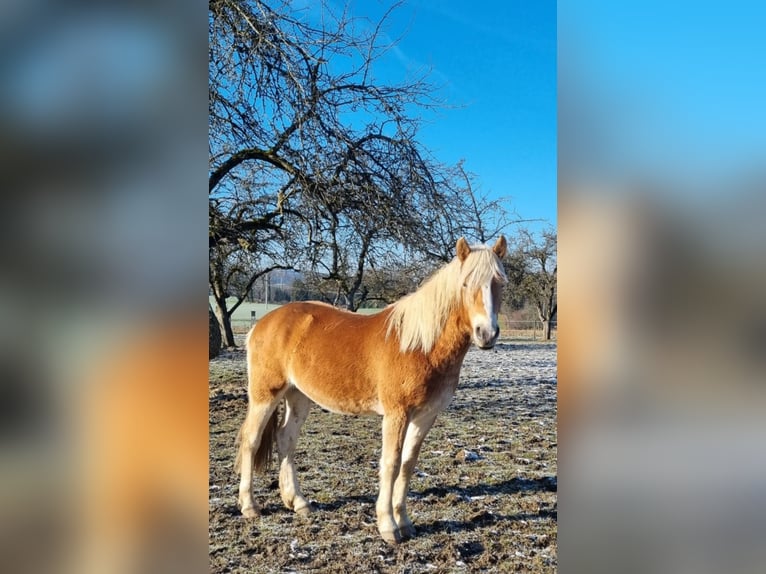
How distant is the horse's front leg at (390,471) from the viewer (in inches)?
85.1

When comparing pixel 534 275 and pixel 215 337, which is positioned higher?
pixel 534 275

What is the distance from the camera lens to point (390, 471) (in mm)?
2168

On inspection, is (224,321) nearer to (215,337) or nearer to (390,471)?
(215,337)

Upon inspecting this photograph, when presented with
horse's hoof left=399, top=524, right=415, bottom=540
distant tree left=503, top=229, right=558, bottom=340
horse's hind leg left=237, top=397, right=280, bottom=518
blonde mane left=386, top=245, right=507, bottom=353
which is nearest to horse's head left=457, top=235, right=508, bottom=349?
blonde mane left=386, top=245, right=507, bottom=353

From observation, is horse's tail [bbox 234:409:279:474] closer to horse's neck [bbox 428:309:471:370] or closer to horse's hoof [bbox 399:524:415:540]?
horse's hoof [bbox 399:524:415:540]

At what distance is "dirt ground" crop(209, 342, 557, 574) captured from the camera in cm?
213

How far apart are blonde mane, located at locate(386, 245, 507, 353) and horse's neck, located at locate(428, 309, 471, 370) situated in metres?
0.02

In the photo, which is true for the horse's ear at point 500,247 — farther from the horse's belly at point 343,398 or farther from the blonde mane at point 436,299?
the horse's belly at point 343,398

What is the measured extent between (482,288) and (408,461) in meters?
0.87

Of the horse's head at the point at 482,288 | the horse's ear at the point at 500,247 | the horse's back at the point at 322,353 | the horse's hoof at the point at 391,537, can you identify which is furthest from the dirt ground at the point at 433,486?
the horse's ear at the point at 500,247
